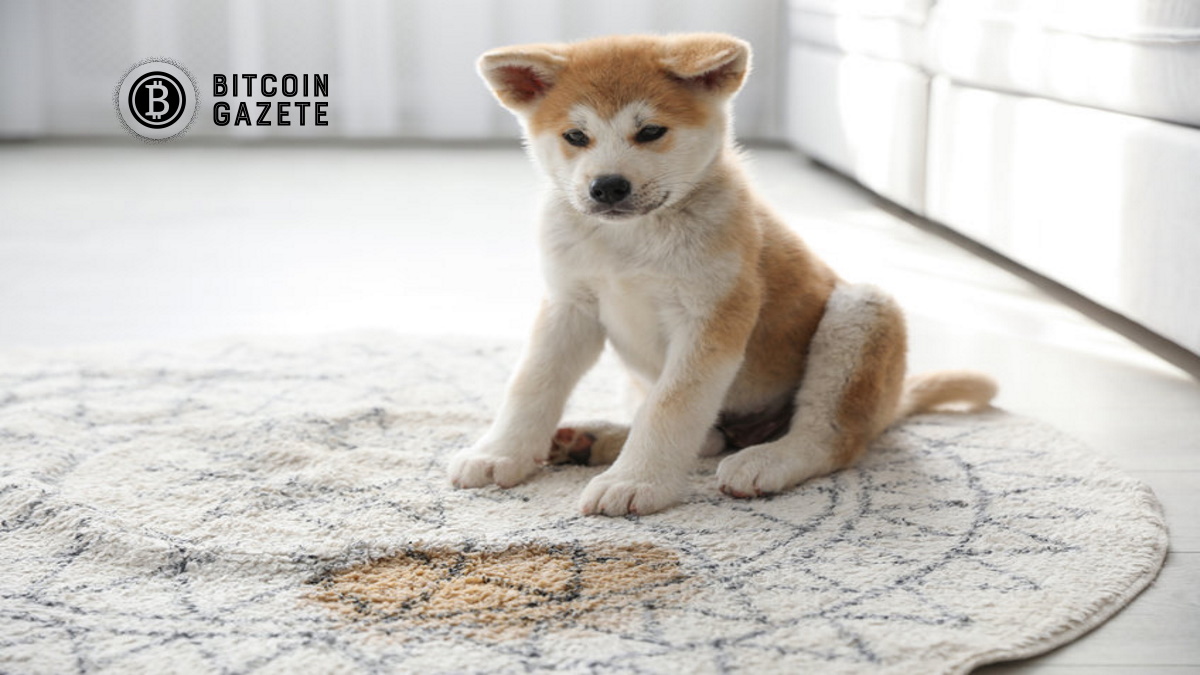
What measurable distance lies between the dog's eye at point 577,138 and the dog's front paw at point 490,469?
1.38ft

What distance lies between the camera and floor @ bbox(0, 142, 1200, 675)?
1845 millimetres

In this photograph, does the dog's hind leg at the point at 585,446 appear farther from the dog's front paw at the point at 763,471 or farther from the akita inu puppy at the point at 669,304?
the dog's front paw at the point at 763,471

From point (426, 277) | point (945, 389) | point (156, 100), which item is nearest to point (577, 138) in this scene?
point (945, 389)

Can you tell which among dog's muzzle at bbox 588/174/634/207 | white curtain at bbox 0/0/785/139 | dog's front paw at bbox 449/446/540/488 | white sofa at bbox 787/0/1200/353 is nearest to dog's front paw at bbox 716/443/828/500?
dog's front paw at bbox 449/446/540/488

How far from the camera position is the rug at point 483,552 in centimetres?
120

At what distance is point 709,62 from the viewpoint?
61.3 inches

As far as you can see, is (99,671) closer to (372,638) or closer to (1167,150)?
(372,638)

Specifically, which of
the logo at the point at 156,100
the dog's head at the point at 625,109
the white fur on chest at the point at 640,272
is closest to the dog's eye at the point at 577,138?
the dog's head at the point at 625,109

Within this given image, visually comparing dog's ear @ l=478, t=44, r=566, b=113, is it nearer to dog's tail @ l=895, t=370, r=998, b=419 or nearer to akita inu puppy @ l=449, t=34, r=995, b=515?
akita inu puppy @ l=449, t=34, r=995, b=515

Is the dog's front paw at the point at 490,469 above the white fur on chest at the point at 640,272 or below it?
below

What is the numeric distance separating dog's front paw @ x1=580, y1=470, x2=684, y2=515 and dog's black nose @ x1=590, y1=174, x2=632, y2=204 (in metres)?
0.34

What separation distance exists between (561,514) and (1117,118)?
1.51m

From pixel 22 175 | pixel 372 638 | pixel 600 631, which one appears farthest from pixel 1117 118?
pixel 22 175

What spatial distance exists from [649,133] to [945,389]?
2.33 ft
